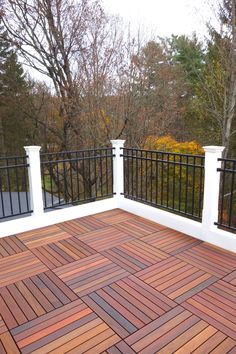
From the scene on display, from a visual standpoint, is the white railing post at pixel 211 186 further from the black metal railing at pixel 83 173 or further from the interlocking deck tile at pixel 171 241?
the black metal railing at pixel 83 173

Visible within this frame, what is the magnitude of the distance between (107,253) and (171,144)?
684 centimetres

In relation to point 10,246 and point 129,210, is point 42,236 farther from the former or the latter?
point 129,210

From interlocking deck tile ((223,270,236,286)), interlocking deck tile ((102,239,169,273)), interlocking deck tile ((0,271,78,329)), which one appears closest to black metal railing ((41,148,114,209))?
interlocking deck tile ((102,239,169,273))

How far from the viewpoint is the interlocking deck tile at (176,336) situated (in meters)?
1.71

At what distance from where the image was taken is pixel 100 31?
7.16m

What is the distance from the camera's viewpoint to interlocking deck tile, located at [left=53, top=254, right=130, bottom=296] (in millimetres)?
2389

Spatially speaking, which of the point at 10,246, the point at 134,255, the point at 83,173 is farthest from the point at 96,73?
→ the point at 134,255

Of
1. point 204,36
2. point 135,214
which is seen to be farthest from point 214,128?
point 135,214

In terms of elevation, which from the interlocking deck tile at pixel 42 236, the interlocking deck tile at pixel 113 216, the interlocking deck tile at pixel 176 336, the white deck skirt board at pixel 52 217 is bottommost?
the interlocking deck tile at pixel 176 336

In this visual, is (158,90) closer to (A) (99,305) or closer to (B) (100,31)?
(B) (100,31)

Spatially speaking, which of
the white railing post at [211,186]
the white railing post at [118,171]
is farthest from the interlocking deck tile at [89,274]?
the white railing post at [118,171]

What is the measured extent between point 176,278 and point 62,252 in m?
1.28

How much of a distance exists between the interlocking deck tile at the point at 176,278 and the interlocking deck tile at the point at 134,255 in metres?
0.10

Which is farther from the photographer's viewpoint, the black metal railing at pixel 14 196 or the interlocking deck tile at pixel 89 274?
the black metal railing at pixel 14 196
